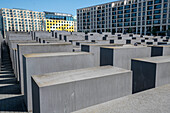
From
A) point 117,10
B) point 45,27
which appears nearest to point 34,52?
Result: point 117,10

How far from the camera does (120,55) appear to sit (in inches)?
370

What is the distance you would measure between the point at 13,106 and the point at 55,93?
4.82m

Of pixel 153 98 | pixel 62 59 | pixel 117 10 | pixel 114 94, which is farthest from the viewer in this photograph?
pixel 117 10

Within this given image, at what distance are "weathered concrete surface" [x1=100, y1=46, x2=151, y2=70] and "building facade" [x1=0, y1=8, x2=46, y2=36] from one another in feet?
354

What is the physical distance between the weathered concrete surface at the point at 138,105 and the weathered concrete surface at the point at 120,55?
176 inches

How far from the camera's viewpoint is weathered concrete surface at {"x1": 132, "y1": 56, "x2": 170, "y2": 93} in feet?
22.2

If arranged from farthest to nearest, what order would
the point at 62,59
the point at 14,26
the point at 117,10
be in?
the point at 14,26 → the point at 117,10 → the point at 62,59

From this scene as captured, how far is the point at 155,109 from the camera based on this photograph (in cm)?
389

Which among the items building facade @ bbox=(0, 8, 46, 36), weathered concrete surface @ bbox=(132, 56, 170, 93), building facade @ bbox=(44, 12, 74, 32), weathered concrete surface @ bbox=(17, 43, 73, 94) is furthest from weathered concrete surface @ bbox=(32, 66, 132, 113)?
building facade @ bbox=(44, 12, 74, 32)

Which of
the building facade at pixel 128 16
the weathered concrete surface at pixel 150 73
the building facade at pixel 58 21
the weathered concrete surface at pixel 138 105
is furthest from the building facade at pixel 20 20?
the weathered concrete surface at pixel 138 105

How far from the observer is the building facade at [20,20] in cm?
10656

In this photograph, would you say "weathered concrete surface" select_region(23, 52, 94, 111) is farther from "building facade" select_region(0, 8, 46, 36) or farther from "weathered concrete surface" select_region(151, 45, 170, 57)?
"building facade" select_region(0, 8, 46, 36)

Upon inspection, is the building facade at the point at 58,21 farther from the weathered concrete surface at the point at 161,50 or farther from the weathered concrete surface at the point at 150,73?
the weathered concrete surface at the point at 150,73

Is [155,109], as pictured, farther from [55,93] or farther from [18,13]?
[18,13]
